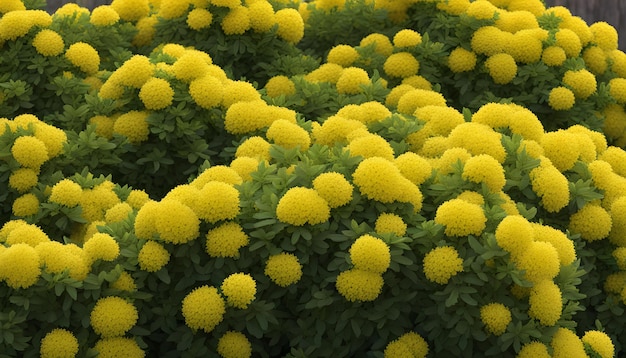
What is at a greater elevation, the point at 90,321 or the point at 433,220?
the point at 433,220

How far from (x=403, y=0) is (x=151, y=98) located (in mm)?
2242

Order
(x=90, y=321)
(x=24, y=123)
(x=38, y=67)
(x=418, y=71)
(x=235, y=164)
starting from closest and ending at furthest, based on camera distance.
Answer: (x=90, y=321), (x=235, y=164), (x=24, y=123), (x=38, y=67), (x=418, y=71)

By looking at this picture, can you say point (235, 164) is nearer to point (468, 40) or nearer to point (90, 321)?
point (90, 321)

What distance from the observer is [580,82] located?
18.1ft

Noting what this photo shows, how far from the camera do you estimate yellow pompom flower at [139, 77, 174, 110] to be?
4520 mm

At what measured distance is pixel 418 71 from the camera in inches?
223

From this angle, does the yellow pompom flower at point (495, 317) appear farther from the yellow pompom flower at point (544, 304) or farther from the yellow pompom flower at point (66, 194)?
the yellow pompom flower at point (66, 194)

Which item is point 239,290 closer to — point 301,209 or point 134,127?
point 301,209

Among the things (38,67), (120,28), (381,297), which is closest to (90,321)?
(381,297)

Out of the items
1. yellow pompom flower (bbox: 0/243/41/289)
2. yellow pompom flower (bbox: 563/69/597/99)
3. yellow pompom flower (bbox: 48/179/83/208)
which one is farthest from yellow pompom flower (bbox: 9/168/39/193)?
yellow pompom flower (bbox: 563/69/597/99)

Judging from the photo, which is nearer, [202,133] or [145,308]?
[145,308]

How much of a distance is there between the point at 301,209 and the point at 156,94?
137cm

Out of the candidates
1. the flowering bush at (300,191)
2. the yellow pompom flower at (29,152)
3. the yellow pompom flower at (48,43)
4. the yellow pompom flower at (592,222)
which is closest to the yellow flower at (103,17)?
the flowering bush at (300,191)

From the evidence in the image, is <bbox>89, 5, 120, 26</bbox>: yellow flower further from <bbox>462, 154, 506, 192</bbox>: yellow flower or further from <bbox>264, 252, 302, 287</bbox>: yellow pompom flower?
<bbox>462, 154, 506, 192</bbox>: yellow flower
